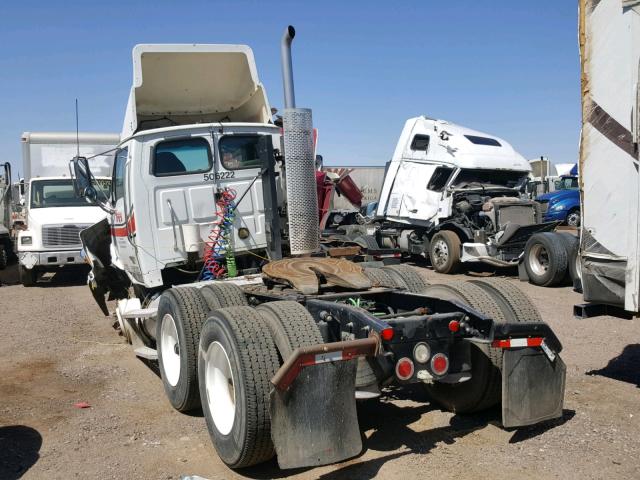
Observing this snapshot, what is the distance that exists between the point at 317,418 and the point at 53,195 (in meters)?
12.5

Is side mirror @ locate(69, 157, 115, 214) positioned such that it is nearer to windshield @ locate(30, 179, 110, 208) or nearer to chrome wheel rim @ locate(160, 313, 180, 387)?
chrome wheel rim @ locate(160, 313, 180, 387)

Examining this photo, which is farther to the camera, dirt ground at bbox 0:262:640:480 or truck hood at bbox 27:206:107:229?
truck hood at bbox 27:206:107:229

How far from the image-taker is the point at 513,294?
5.01 metres

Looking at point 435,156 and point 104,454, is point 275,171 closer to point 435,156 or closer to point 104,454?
point 104,454

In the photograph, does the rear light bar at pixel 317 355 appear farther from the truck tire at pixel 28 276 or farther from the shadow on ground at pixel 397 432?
the truck tire at pixel 28 276

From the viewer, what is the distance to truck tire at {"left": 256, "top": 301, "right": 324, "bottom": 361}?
13.3ft

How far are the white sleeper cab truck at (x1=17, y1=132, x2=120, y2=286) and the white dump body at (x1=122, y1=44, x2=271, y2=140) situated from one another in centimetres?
502

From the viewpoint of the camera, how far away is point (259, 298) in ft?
17.9

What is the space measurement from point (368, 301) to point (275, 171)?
9.09 ft

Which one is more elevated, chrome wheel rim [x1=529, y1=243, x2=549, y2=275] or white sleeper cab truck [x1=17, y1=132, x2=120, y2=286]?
white sleeper cab truck [x1=17, y1=132, x2=120, y2=286]

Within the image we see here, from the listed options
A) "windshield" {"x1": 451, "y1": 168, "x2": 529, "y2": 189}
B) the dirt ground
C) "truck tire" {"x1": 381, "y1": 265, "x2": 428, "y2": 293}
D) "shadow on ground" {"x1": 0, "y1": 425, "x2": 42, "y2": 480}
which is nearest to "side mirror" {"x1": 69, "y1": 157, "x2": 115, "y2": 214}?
the dirt ground

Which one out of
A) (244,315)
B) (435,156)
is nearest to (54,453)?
(244,315)

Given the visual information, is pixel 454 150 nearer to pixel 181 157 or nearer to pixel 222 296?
pixel 181 157

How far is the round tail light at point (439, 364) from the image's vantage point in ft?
13.5
